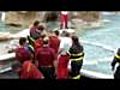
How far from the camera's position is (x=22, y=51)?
3.56 meters

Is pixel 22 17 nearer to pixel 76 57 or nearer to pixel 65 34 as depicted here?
pixel 65 34

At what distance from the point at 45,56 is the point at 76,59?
0.37 metres

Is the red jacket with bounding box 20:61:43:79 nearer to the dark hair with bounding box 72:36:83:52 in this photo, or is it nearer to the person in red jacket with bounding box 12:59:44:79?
the person in red jacket with bounding box 12:59:44:79

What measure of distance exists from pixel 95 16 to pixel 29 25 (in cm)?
81

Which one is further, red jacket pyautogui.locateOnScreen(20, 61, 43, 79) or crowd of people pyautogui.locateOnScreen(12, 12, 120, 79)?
crowd of people pyautogui.locateOnScreen(12, 12, 120, 79)

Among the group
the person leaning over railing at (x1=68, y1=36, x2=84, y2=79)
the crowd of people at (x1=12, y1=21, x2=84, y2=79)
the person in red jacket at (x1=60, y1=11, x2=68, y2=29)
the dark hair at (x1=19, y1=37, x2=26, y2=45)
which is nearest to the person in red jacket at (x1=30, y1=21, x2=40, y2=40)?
the crowd of people at (x1=12, y1=21, x2=84, y2=79)

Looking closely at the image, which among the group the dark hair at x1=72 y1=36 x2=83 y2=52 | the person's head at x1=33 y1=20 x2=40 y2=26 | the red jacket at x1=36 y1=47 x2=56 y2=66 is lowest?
the red jacket at x1=36 y1=47 x2=56 y2=66

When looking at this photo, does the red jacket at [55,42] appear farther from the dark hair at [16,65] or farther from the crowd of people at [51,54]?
the dark hair at [16,65]

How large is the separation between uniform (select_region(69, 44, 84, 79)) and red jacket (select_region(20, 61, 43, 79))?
0.39m

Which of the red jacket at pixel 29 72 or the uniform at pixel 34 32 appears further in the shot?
the uniform at pixel 34 32

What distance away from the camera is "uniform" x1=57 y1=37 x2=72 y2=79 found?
11.6 feet

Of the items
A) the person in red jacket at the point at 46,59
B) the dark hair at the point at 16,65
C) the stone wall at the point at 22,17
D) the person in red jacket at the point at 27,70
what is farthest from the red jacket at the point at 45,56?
the stone wall at the point at 22,17

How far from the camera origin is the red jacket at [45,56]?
139 inches

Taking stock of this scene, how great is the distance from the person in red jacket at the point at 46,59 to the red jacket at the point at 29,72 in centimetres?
6
